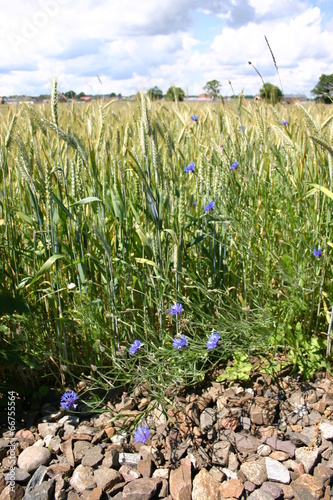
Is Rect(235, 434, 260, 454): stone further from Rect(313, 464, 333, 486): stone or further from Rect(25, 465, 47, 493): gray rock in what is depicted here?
Rect(25, 465, 47, 493): gray rock

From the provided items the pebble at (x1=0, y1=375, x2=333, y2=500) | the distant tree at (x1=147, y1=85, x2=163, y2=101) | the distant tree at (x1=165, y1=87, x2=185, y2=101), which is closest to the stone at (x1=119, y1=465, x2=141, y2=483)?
the pebble at (x1=0, y1=375, x2=333, y2=500)

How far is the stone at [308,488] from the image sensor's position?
44.1 inches

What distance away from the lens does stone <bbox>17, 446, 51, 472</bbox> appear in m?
1.26

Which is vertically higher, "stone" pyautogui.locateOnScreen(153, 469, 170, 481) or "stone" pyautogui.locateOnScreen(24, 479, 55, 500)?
"stone" pyautogui.locateOnScreen(153, 469, 170, 481)

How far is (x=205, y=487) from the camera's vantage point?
3.81ft

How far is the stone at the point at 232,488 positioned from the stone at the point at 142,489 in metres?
0.10

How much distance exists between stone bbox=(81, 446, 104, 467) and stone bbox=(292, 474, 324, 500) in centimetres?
56

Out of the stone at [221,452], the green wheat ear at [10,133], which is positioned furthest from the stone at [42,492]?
the green wheat ear at [10,133]

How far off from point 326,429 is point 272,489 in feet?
0.88

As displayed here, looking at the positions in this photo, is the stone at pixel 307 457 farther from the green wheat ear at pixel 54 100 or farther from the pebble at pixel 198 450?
the green wheat ear at pixel 54 100

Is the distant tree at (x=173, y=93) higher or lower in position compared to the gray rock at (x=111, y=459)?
higher

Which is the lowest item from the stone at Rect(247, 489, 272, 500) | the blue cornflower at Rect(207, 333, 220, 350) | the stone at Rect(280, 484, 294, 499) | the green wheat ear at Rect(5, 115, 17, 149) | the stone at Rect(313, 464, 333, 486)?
the stone at Rect(247, 489, 272, 500)

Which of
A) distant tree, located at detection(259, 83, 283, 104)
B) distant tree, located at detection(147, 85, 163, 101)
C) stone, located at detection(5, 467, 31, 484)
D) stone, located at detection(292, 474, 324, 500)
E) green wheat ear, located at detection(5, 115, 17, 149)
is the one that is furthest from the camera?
distant tree, located at detection(147, 85, 163, 101)

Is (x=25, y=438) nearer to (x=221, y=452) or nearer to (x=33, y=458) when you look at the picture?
(x=33, y=458)
